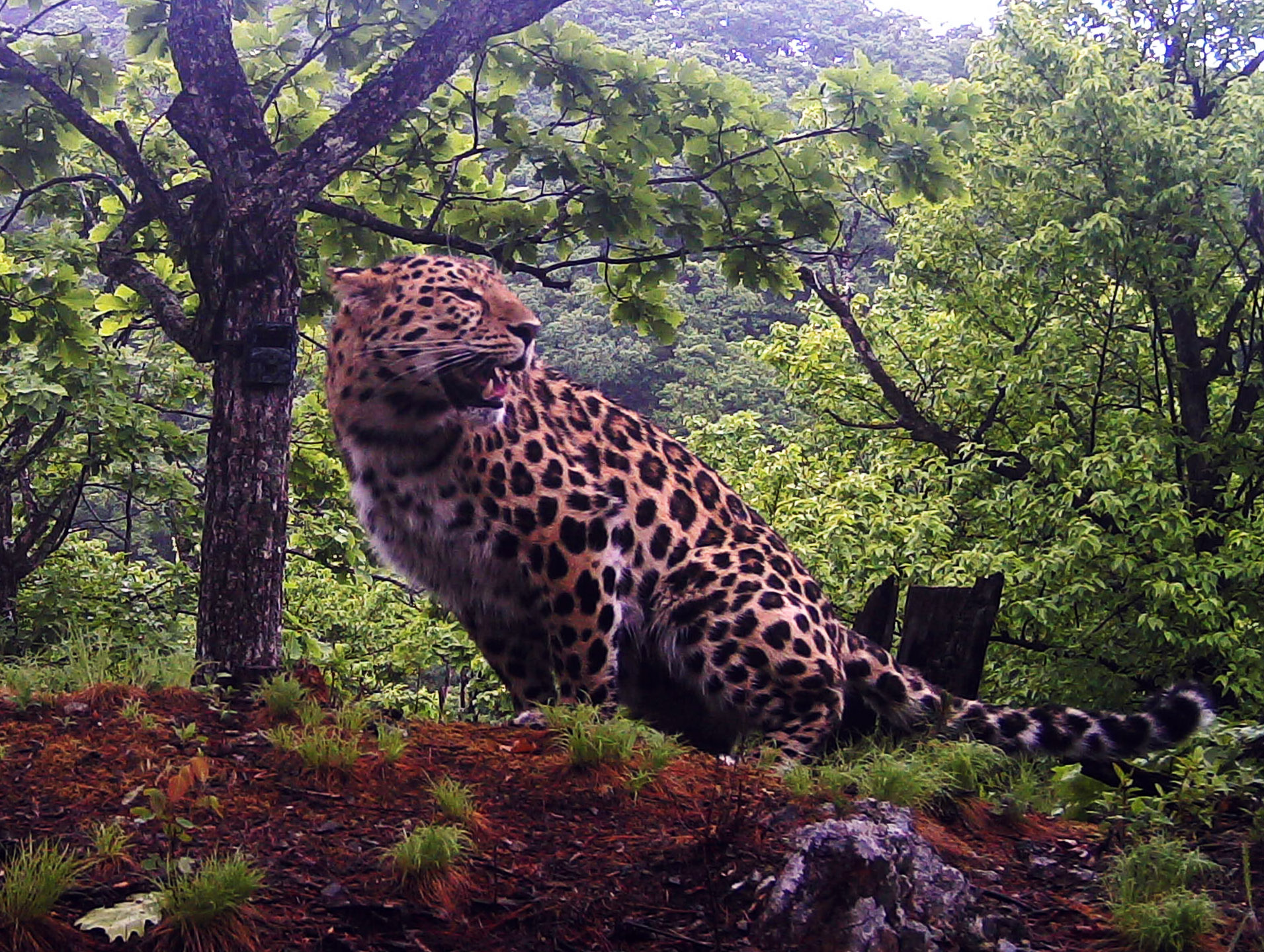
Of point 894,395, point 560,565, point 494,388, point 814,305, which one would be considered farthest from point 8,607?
point 814,305

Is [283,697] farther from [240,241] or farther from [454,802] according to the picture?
[240,241]

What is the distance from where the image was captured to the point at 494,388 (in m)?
6.05

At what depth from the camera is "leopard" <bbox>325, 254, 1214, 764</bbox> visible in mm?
6004

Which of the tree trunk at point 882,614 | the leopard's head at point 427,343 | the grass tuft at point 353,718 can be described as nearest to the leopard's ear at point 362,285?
the leopard's head at point 427,343

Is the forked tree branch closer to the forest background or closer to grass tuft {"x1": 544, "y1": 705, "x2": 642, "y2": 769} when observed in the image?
the forest background

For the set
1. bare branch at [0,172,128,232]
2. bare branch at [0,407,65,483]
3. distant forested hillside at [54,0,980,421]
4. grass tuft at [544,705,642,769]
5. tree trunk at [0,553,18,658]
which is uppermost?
distant forested hillside at [54,0,980,421]

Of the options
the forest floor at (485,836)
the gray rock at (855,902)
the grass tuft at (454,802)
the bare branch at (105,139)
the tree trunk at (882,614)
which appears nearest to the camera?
the gray rock at (855,902)

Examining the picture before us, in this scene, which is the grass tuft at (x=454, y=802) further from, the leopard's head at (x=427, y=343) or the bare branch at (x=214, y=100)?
the bare branch at (x=214, y=100)

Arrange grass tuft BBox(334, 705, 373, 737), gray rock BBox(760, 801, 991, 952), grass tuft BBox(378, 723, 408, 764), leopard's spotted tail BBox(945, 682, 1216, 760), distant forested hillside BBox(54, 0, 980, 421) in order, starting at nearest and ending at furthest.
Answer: gray rock BBox(760, 801, 991, 952) < grass tuft BBox(378, 723, 408, 764) < grass tuft BBox(334, 705, 373, 737) < leopard's spotted tail BBox(945, 682, 1216, 760) < distant forested hillside BBox(54, 0, 980, 421)

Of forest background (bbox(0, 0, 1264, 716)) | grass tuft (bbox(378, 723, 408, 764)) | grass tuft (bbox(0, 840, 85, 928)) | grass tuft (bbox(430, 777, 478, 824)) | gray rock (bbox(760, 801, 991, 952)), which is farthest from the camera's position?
forest background (bbox(0, 0, 1264, 716))

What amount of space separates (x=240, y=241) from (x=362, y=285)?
24.1 inches

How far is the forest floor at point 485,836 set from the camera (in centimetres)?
352

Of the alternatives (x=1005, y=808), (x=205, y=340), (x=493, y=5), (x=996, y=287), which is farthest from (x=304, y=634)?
(x=996, y=287)

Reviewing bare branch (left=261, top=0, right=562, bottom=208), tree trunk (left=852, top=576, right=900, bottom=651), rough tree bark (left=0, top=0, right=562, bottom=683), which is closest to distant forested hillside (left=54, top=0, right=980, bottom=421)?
tree trunk (left=852, top=576, right=900, bottom=651)
